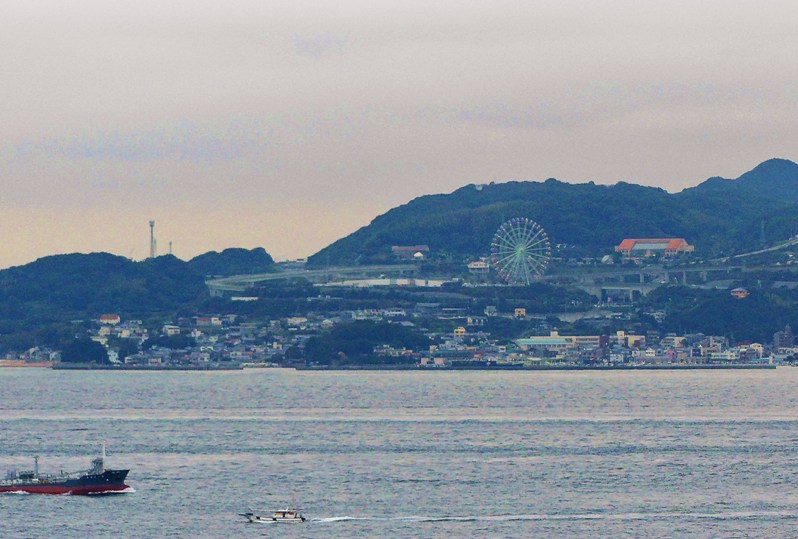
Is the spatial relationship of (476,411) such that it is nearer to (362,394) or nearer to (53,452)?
(362,394)

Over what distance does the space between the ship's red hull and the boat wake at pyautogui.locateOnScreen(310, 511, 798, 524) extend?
36.0ft

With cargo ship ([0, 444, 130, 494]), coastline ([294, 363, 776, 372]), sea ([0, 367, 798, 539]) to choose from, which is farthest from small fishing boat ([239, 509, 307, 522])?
coastline ([294, 363, 776, 372])

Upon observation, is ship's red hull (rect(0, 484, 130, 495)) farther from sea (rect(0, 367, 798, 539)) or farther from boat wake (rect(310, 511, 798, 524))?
boat wake (rect(310, 511, 798, 524))

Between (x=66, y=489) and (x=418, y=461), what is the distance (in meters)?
17.1

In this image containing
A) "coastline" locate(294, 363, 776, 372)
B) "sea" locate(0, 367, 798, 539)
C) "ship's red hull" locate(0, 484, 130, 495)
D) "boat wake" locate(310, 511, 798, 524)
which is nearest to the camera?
"sea" locate(0, 367, 798, 539)

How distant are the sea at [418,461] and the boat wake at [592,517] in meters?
0.10

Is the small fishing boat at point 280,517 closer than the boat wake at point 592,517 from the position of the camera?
Yes

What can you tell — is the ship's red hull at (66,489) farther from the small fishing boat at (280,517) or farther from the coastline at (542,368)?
the coastline at (542,368)

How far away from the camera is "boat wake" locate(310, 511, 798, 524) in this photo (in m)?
65.2

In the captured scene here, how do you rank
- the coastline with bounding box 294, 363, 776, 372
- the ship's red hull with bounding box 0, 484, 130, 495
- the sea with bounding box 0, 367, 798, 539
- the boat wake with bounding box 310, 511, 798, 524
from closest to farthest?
1. the sea with bounding box 0, 367, 798, 539
2. the boat wake with bounding box 310, 511, 798, 524
3. the ship's red hull with bounding box 0, 484, 130, 495
4. the coastline with bounding box 294, 363, 776, 372

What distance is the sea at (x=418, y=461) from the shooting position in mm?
64938

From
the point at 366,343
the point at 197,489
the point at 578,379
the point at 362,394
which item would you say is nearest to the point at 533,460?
the point at 197,489

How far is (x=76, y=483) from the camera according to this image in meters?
73.9

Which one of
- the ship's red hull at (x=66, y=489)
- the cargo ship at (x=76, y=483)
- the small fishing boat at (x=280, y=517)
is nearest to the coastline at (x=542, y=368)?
the cargo ship at (x=76, y=483)
